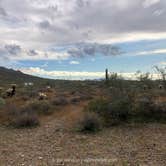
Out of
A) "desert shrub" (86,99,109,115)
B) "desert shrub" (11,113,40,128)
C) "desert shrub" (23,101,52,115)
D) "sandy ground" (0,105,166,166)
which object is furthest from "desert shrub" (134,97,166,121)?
"desert shrub" (23,101,52,115)

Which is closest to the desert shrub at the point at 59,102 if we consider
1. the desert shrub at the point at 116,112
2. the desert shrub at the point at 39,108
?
the desert shrub at the point at 39,108

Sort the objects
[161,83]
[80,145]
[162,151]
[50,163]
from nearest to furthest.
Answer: [50,163]
[162,151]
[80,145]
[161,83]

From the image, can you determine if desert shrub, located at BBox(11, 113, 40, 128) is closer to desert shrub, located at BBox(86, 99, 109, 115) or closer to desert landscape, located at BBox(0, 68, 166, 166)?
desert landscape, located at BBox(0, 68, 166, 166)

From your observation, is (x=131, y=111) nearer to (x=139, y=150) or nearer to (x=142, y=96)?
(x=142, y=96)

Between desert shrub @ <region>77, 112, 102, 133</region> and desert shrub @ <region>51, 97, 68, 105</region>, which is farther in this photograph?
desert shrub @ <region>51, 97, 68, 105</region>

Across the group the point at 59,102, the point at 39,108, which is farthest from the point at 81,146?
the point at 59,102

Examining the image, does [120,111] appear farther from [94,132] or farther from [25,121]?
[25,121]

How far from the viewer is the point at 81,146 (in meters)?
11.7

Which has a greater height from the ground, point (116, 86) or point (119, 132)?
point (116, 86)

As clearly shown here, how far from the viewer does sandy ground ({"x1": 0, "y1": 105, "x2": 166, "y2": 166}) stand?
9984 millimetres

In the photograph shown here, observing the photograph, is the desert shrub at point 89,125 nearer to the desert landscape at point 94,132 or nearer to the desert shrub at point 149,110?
the desert landscape at point 94,132

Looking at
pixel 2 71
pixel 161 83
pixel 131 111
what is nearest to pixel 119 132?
pixel 131 111

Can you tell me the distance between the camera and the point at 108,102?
1645 cm

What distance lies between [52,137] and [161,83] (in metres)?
8.61
